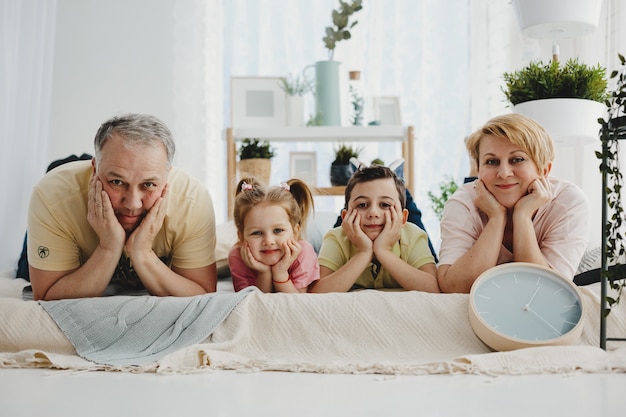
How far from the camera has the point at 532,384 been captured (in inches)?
49.1

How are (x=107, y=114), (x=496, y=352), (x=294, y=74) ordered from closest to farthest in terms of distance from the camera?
(x=496, y=352) < (x=107, y=114) < (x=294, y=74)

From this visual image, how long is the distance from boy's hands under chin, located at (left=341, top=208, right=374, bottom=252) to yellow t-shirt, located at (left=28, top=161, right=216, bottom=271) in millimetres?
359

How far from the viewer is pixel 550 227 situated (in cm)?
183

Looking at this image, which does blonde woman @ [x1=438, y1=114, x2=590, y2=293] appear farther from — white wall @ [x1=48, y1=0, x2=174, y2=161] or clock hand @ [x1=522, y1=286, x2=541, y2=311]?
white wall @ [x1=48, y1=0, x2=174, y2=161]

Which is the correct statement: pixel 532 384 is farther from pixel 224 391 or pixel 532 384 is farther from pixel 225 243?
pixel 225 243

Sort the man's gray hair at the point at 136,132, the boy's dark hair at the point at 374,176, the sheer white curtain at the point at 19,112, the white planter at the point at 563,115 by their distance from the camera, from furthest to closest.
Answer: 1. the sheer white curtain at the point at 19,112
2. the white planter at the point at 563,115
3. the boy's dark hair at the point at 374,176
4. the man's gray hair at the point at 136,132

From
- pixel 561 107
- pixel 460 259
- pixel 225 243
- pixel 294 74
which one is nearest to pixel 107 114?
pixel 294 74

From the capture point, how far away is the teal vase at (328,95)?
393 centimetres

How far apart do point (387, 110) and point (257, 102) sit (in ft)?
2.63

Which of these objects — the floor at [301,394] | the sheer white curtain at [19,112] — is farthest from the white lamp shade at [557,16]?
the sheer white curtain at [19,112]

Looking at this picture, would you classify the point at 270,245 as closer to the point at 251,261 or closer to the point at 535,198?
the point at 251,261

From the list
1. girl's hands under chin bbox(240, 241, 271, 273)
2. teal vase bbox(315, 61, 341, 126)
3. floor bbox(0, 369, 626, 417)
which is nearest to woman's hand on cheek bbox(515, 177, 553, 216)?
floor bbox(0, 369, 626, 417)

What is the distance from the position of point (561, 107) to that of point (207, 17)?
2.59 meters

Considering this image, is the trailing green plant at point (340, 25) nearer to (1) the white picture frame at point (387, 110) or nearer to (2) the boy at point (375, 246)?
(1) the white picture frame at point (387, 110)
